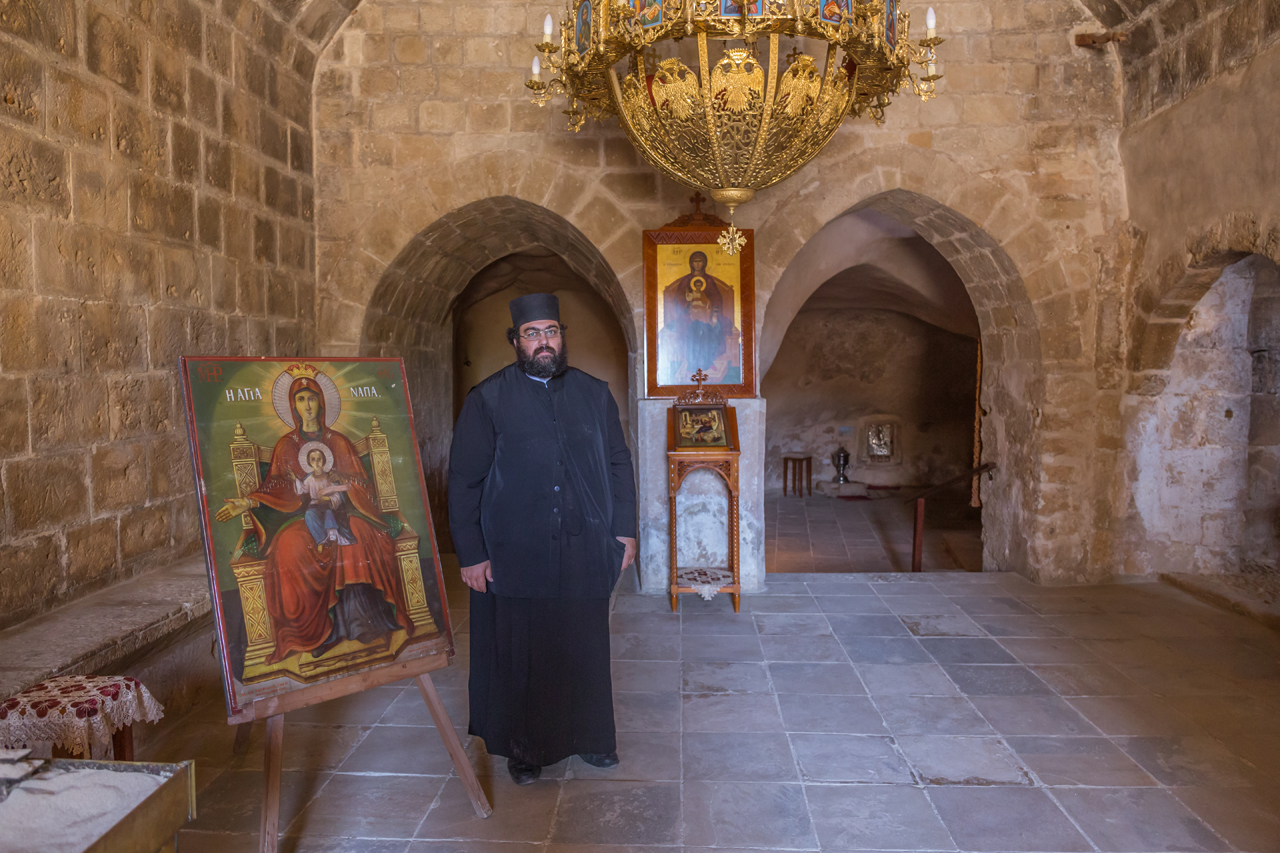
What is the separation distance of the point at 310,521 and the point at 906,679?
2.51m

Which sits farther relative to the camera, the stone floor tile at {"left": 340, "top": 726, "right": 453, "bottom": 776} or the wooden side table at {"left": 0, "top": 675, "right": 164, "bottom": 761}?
the stone floor tile at {"left": 340, "top": 726, "right": 453, "bottom": 776}

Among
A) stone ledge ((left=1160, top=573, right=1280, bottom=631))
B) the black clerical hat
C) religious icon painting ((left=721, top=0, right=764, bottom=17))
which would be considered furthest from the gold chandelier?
stone ledge ((left=1160, top=573, right=1280, bottom=631))

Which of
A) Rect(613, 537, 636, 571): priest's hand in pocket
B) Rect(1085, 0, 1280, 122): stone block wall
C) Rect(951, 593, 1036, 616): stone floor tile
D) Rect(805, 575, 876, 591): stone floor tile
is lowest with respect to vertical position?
Rect(951, 593, 1036, 616): stone floor tile

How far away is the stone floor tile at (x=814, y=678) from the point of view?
359 centimetres

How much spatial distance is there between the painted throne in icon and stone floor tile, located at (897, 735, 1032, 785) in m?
1.66

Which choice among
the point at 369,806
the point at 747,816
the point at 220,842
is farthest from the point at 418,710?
the point at 747,816

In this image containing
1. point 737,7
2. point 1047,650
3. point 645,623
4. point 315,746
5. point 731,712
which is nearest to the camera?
point 737,7

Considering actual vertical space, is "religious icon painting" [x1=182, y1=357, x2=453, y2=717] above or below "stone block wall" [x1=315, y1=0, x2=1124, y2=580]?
below

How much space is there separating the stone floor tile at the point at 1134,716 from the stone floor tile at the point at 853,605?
1.30 m

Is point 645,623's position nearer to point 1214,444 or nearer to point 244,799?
point 244,799

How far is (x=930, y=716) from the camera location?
3320 mm

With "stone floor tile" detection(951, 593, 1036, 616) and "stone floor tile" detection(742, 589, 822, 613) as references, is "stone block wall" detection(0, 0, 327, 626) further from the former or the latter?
"stone floor tile" detection(951, 593, 1036, 616)

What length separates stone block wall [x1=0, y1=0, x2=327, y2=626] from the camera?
2926mm

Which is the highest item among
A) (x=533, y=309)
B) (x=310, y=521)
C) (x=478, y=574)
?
(x=533, y=309)
